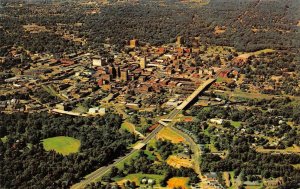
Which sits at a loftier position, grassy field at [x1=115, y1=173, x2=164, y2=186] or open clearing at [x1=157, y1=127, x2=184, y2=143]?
open clearing at [x1=157, y1=127, x2=184, y2=143]

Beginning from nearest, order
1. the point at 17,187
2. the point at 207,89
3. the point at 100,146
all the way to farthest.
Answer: the point at 17,187 < the point at 100,146 < the point at 207,89

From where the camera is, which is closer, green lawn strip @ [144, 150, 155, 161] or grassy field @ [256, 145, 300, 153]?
green lawn strip @ [144, 150, 155, 161]

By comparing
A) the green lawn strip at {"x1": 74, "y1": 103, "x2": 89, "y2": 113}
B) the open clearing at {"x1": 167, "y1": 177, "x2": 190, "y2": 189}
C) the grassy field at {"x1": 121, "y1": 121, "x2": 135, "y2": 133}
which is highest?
the green lawn strip at {"x1": 74, "y1": 103, "x2": 89, "y2": 113}

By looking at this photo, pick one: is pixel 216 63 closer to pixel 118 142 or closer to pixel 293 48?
pixel 293 48

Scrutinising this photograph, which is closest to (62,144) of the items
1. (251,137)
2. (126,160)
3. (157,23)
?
(126,160)

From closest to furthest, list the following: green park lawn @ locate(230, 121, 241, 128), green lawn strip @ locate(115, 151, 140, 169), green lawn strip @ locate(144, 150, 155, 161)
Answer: green lawn strip @ locate(115, 151, 140, 169) < green lawn strip @ locate(144, 150, 155, 161) < green park lawn @ locate(230, 121, 241, 128)

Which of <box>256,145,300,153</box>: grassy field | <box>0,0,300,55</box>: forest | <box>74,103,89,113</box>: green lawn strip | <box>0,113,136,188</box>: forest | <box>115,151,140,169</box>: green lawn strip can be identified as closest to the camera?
<box>0,113,136,188</box>: forest

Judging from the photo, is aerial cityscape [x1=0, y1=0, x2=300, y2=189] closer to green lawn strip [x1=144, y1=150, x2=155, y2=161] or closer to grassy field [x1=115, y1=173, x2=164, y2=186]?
grassy field [x1=115, y1=173, x2=164, y2=186]

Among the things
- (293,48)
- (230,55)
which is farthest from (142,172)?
(293,48)

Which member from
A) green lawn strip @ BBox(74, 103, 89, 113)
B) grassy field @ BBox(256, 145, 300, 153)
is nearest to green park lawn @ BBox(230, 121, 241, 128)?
grassy field @ BBox(256, 145, 300, 153)
